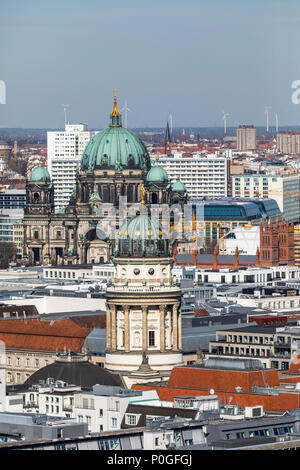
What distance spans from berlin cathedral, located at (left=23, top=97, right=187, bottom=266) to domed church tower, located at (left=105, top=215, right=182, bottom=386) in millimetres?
70603

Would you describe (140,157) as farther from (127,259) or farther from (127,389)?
(127,389)

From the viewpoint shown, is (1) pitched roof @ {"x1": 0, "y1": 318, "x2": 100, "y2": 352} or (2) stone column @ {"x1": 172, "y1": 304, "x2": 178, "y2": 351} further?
(1) pitched roof @ {"x1": 0, "y1": 318, "x2": 100, "y2": 352}

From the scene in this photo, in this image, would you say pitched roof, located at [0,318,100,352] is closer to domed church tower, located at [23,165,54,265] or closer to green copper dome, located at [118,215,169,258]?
green copper dome, located at [118,215,169,258]

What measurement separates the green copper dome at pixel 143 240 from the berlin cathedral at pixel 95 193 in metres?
70.0

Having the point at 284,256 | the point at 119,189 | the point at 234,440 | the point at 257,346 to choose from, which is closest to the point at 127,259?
the point at 257,346

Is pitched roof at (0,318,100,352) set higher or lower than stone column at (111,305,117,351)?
lower

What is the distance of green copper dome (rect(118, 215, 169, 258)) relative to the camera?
87875 mm

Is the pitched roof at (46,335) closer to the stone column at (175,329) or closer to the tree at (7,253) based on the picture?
the stone column at (175,329)

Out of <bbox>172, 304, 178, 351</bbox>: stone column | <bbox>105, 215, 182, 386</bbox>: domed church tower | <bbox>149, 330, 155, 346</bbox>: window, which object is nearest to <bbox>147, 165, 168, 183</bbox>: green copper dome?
<bbox>105, 215, 182, 386</bbox>: domed church tower

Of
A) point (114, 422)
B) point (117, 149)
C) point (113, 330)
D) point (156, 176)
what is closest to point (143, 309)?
point (113, 330)

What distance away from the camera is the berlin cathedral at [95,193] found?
16012cm

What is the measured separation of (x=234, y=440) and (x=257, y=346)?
2846 cm

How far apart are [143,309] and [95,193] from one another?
75.1 m

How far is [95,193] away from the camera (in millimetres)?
162250
